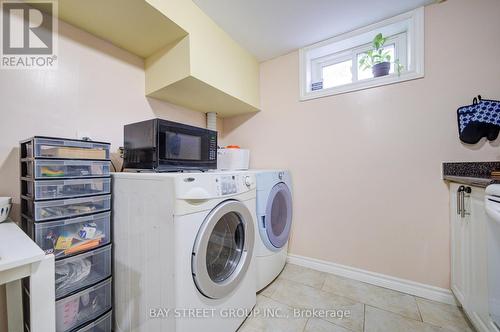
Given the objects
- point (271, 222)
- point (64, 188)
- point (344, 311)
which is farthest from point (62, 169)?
point (344, 311)

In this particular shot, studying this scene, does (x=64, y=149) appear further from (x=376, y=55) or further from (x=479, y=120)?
(x=479, y=120)

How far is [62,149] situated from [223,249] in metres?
1.00

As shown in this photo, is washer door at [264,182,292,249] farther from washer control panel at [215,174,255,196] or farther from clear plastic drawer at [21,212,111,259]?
clear plastic drawer at [21,212,111,259]

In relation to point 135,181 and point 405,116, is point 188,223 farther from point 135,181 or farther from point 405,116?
point 405,116

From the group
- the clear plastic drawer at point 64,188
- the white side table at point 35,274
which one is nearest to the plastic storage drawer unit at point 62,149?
the clear plastic drawer at point 64,188

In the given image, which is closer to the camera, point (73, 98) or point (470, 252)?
point (470, 252)

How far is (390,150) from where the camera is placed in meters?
1.55

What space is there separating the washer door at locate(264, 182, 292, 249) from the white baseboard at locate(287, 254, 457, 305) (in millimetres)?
389

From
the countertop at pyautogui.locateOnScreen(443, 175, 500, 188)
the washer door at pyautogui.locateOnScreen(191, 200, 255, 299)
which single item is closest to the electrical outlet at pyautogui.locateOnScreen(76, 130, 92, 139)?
the washer door at pyautogui.locateOnScreen(191, 200, 255, 299)

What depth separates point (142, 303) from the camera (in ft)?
3.13

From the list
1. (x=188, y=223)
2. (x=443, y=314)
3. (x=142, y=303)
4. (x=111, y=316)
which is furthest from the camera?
(x=443, y=314)

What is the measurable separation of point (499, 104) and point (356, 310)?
5.26 feet

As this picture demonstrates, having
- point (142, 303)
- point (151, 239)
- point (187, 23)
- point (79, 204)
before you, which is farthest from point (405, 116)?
point (79, 204)

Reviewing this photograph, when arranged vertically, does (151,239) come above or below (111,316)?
above
